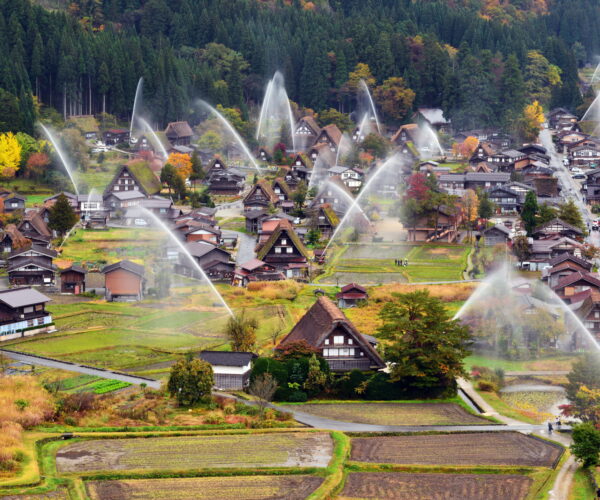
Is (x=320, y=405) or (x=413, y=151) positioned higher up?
(x=413, y=151)

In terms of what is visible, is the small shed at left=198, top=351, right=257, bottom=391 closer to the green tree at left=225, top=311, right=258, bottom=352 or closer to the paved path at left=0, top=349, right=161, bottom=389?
the paved path at left=0, top=349, right=161, bottom=389

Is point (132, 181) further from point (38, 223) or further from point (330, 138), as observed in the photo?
point (330, 138)

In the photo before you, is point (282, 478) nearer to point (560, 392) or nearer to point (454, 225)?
point (560, 392)

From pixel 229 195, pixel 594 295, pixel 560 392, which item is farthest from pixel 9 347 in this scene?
pixel 229 195

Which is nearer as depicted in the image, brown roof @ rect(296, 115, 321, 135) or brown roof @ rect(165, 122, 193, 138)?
brown roof @ rect(165, 122, 193, 138)

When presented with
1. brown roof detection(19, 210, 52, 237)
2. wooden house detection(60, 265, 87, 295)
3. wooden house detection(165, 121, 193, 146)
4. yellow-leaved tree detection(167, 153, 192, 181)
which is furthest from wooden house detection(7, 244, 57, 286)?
wooden house detection(165, 121, 193, 146)

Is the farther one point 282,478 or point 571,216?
point 571,216

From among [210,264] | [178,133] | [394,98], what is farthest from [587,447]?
[394,98]

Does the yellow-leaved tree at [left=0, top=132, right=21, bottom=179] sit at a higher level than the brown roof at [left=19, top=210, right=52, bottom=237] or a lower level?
higher
